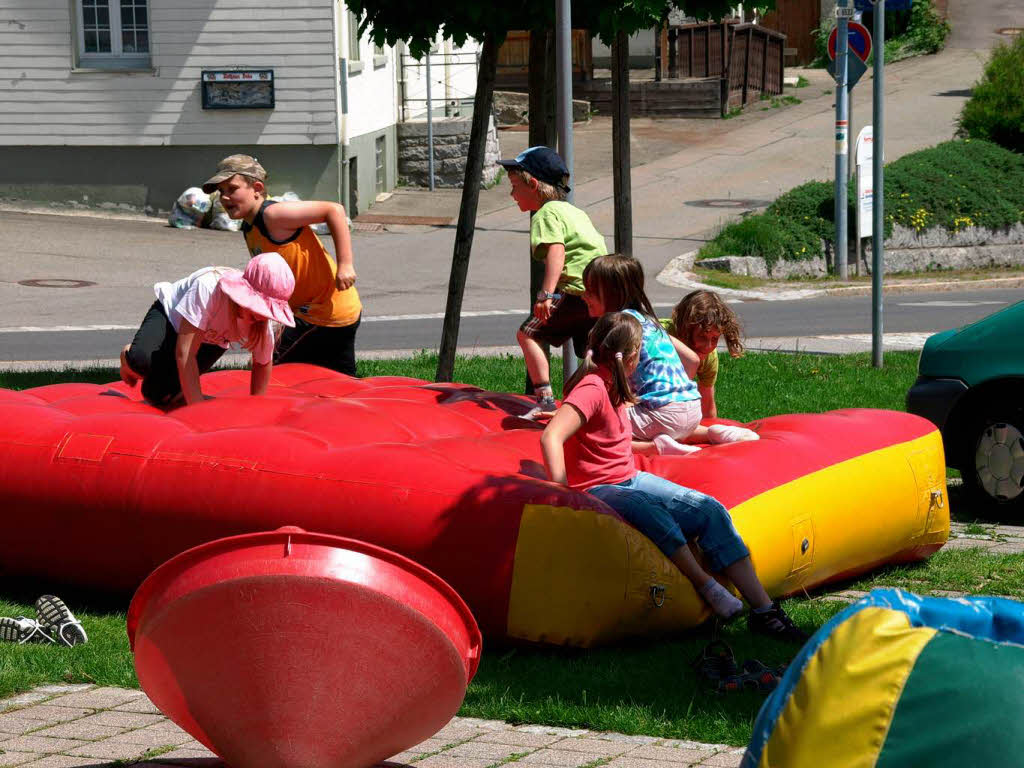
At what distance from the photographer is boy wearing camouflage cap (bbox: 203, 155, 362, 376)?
814 cm

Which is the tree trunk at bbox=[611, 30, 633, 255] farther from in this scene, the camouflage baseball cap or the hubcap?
the camouflage baseball cap

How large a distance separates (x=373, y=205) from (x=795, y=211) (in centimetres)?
746

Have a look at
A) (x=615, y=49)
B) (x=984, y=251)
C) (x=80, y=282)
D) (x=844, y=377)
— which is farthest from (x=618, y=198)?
(x=984, y=251)

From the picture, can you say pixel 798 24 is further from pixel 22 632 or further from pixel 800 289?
pixel 22 632

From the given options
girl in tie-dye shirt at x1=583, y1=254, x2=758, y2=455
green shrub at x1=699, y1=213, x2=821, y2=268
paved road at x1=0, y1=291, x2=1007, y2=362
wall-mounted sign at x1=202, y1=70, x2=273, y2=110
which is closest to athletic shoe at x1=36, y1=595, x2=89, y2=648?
girl in tie-dye shirt at x1=583, y1=254, x2=758, y2=455

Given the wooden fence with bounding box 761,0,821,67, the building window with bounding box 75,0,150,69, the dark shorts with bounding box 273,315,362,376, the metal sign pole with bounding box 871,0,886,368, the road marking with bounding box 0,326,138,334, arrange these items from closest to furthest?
1. the dark shorts with bounding box 273,315,362,376
2. the metal sign pole with bounding box 871,0,886,368
3. the road marking with bounding box 0,326,138,334
4. the building window with bounding box 75,0,150,69
5. the wooden fence with bounding box 761,0,821,67

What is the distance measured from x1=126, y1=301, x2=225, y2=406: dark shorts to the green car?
3.88 metres

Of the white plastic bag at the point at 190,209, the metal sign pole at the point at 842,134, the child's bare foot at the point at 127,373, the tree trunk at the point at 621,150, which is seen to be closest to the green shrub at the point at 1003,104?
the metal sign pole at the point at 842,134

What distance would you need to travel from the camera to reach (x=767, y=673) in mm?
5250

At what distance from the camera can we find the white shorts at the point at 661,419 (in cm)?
706

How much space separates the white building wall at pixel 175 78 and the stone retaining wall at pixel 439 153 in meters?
4.15

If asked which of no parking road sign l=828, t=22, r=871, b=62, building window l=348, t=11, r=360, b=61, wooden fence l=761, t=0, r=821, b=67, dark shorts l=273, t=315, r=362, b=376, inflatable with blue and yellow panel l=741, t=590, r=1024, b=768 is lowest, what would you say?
dark shorts l=273, t=315, r=362, b=376

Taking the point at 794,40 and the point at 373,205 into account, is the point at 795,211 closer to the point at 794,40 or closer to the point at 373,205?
the point at 373,205

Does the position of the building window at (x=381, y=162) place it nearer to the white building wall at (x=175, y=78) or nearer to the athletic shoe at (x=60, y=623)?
the white building wall at (x=175, y=78)
